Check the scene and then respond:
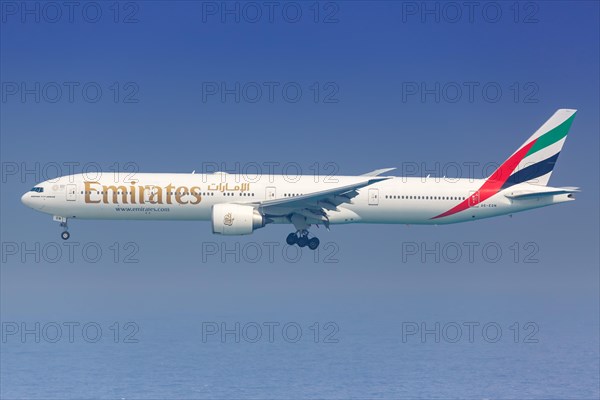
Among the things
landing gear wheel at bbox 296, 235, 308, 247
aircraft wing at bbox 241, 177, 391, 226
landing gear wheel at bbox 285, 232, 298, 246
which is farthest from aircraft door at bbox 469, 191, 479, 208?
landing gear wheel at bbox 285, 232, 298, 246

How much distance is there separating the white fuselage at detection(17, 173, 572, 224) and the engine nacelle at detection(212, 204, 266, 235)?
196 cm

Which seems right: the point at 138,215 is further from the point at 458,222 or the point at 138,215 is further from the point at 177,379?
the point at 177,379

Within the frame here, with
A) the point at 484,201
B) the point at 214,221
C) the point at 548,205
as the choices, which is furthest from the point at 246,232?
the point at 548,205

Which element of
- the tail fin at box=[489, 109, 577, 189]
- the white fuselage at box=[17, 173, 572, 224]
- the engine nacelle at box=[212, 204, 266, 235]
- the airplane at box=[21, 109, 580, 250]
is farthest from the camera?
the tail fin at box=[489, 109, 577, 189]

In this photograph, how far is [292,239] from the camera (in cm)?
5688

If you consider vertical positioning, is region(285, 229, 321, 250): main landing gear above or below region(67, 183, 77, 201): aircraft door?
below

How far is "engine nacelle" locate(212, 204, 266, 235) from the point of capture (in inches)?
2108

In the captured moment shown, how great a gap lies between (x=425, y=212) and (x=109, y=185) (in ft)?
63.9

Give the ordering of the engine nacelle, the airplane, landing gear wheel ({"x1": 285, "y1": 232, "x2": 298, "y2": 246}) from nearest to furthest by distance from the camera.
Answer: the engine nacelle → the airplane → landing gear wheel ({"x1": 285, "y1": 232, "x2": 298, "y2": 246})

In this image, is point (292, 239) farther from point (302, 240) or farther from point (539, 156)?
point (539, 156)

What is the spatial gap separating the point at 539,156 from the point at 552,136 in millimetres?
1967

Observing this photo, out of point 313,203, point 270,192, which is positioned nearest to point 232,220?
point 270,192

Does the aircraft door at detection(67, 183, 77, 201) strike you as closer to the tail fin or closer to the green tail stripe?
the tail fin

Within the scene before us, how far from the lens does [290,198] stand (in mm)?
54750
